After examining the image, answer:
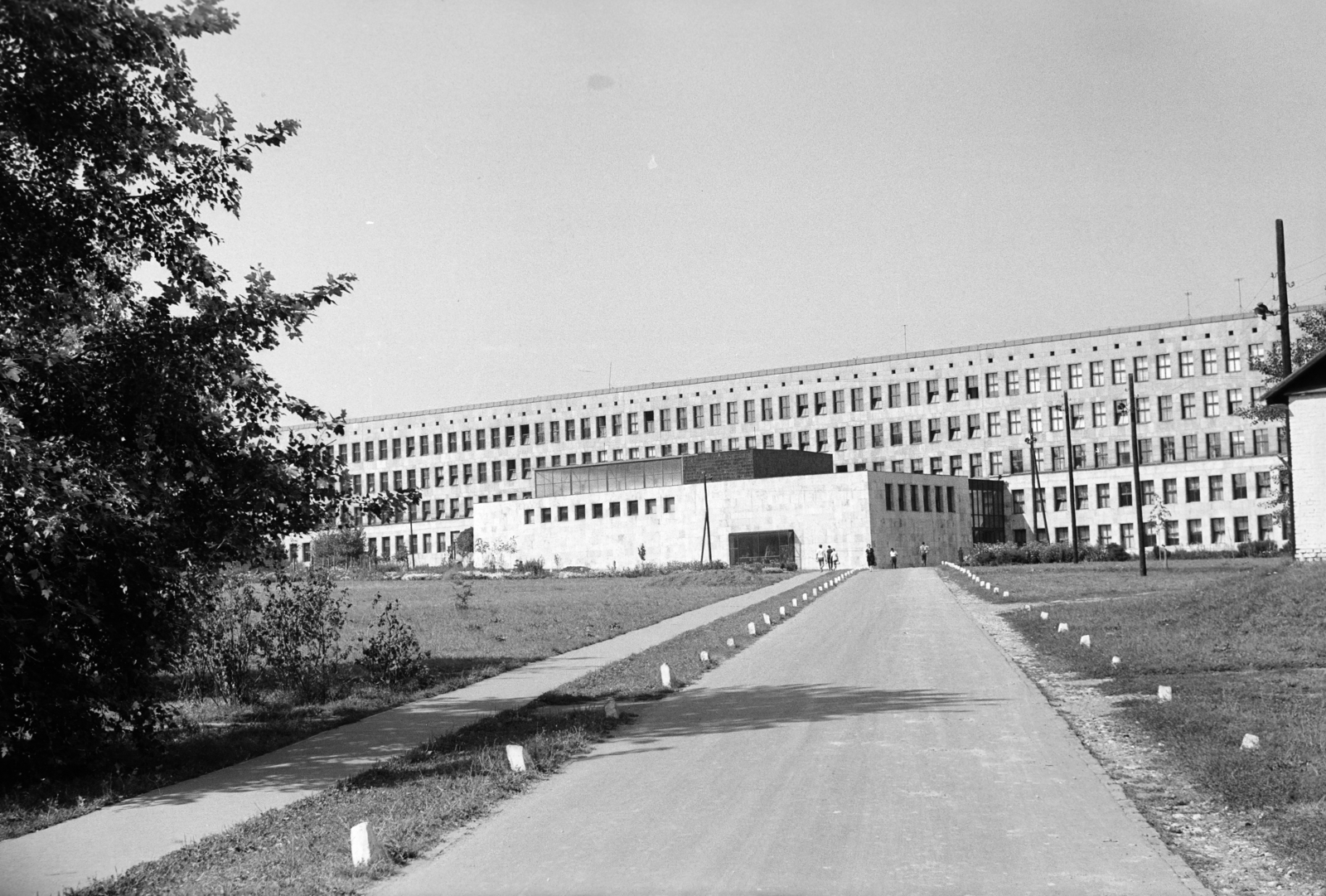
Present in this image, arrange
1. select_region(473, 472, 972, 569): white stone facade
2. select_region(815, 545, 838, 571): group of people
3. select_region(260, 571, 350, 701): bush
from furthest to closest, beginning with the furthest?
select_region(473, 472, 972, 569): white stone facade < select_region(815, 545, 838, 571): group of people < select_region(260, 571, 350, 701): bush

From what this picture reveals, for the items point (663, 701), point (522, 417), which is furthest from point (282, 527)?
point (522, 417)

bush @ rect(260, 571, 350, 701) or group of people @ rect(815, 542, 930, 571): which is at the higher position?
bush @ rect(260, 571, 350, 701)

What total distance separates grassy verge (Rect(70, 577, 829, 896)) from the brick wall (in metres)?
23.9

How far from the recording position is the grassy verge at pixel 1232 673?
28.9 ft

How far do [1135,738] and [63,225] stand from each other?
10.9 meters

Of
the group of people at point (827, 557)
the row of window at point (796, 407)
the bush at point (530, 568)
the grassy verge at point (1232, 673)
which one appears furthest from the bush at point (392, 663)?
the row of window at point (796, 407)

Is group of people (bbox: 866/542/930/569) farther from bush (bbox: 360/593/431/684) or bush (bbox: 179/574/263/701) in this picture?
bush (bbox: 179/574/263/701)

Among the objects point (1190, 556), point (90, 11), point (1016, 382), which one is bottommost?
point (1190, 556)

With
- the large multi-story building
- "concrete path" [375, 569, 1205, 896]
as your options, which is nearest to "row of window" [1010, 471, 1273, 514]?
the large multi-story building

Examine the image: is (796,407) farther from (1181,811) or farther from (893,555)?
(1181,811)

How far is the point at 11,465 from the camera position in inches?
378

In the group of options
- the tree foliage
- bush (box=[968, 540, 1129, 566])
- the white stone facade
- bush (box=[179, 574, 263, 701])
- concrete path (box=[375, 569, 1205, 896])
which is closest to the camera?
concrete path (box=[375, 569, 1205, 896])

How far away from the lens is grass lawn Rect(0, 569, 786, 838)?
1048 centimetres

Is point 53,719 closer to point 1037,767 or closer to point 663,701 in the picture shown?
point 663,701
